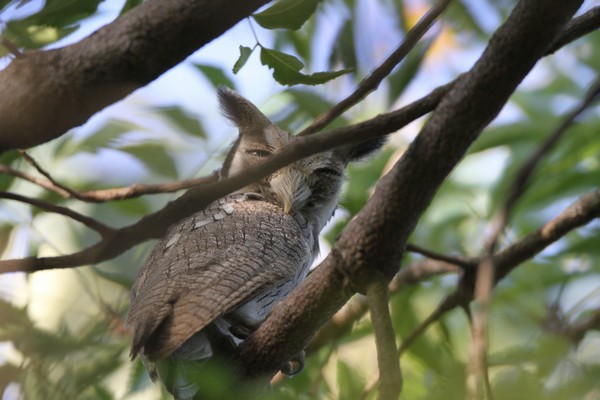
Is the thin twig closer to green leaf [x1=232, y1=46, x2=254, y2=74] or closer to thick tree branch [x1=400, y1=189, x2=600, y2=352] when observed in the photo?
green leaf [x1=232, y1=46, x2=254, y2=74]

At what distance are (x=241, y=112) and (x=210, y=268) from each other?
4.25 ft

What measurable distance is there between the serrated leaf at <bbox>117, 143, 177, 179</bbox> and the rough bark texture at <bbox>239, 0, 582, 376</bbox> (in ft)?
2.17

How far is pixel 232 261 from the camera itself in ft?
8.78

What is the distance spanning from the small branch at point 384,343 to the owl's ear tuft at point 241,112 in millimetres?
→ 1998

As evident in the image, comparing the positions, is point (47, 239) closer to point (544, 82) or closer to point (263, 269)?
point (263, 269)

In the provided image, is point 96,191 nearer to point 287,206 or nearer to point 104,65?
point 104,65

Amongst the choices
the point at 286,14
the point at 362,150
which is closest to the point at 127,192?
the point at 286,14

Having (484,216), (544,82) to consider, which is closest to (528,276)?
(484,216)

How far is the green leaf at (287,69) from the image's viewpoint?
6.80ft

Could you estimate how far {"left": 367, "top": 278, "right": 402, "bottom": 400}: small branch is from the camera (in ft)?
4.84

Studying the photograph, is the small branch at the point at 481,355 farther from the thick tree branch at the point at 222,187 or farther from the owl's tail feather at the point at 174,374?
the owl's tail feather at the point at 174,374

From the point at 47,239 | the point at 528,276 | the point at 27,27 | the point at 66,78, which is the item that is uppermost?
the point at 27,27

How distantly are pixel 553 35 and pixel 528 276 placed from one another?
66.4 inches

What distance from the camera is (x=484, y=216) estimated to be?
339 cm
